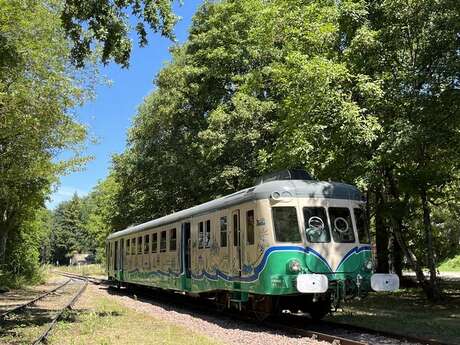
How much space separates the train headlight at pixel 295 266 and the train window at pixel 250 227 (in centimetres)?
115

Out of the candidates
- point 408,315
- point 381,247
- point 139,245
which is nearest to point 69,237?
point 139,245

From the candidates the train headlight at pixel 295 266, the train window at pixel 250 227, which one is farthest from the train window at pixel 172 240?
the train headlight at pixel 295 266

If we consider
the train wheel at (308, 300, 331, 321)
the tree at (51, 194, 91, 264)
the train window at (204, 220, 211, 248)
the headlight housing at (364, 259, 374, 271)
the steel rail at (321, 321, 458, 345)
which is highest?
the tree at (51, 194, 91, 264)

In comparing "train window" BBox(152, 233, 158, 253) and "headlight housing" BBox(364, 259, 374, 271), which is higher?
"train window" BBox(152, 233, 158, 253)

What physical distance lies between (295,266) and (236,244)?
205 centimetres

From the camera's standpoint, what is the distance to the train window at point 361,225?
41.6ft

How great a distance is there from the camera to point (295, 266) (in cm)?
1153

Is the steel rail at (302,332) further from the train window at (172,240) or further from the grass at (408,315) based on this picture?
the train window at (172,240)

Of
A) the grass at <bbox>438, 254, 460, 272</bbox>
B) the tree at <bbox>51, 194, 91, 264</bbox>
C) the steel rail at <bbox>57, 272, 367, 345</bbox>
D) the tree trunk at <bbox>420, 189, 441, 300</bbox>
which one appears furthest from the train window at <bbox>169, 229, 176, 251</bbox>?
the tree at <bbox>51, 194, 91, 264</bbox>

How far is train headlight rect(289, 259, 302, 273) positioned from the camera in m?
11.5

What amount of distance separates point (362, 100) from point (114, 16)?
30.8ft

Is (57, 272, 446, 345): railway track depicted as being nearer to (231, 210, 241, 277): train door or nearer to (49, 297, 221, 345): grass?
(231, 210, 241, 277): train door

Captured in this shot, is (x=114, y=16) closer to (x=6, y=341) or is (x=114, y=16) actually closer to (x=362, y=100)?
(x=6, y=341)

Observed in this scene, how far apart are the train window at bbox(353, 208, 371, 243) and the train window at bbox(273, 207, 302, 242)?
166cm
